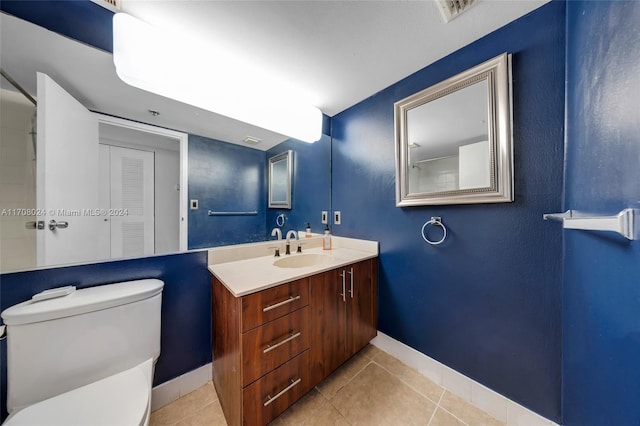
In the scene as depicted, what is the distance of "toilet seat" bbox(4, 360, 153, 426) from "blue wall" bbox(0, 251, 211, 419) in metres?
0.31

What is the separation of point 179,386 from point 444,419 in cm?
151

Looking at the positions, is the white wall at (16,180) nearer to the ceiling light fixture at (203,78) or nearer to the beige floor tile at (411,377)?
the ceiling light fixture at (203,78)

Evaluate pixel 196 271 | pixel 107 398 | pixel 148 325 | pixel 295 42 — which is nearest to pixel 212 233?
pixel 196 271

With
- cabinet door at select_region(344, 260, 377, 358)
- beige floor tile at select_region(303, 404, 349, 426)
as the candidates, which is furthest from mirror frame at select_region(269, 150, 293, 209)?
beige floor tile at select_region(303, 404, 349, 426)

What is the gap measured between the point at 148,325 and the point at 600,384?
5.49ft

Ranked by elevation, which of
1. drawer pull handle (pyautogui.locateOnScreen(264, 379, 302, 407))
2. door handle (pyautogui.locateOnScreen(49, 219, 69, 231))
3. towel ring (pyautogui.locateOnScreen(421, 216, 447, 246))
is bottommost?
drawer pull handle (pyautogui.locateOnScreen(264, 379, 302, 407))

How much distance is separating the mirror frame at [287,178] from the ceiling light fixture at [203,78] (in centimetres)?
18

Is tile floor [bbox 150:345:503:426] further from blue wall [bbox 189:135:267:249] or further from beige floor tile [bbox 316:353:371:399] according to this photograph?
blue wall [bbox 189:135:267:249]

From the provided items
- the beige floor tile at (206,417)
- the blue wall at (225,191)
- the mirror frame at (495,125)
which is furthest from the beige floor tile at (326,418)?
the mirror frame at (495,125)

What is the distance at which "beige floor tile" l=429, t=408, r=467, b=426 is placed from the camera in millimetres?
1032

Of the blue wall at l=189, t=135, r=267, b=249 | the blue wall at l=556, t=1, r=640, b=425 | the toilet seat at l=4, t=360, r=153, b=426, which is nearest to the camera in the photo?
the blue wall at l=556, t=1, r=640, b=425

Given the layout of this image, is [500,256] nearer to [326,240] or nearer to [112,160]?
[326,240]

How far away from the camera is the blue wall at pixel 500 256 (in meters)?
0.92

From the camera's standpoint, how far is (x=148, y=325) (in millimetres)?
925
